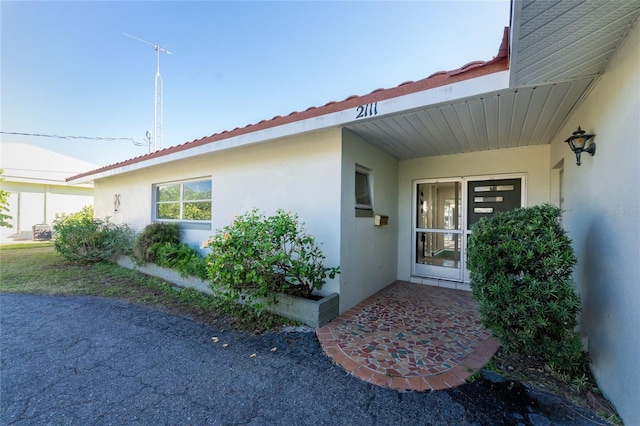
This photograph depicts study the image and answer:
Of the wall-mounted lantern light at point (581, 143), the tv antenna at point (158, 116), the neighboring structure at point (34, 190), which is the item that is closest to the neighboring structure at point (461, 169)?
the wall-mounted lantern light at point (581, 143)

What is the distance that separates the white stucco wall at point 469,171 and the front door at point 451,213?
151mm

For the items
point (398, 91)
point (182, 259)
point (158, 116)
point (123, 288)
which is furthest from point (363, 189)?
point (158, 116)

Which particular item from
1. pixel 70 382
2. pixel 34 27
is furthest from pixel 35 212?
pixel 70 382

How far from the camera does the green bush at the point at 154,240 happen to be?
21.4 ft

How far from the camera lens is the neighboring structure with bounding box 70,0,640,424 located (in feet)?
6.27

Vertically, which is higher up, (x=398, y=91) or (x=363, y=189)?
(x=398, y=91)

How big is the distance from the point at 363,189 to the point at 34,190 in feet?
66.8

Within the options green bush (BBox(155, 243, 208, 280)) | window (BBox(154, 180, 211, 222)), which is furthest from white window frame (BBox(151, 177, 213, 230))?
green bush (BBox(155, 243, 208, 280))

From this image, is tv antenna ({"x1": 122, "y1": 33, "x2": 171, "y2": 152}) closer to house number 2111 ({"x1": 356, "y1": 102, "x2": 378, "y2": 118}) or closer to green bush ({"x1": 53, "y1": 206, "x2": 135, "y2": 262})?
green bush ({"x1": 53, "y1": 206, "x2": 135, "y2": 262})

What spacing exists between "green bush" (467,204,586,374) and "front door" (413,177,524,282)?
3.18 metres

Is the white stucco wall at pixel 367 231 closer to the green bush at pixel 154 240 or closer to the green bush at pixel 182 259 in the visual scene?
the green bush at pixel 182 259

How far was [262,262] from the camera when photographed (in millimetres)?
3654

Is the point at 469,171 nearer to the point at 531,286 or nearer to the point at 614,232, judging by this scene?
the point at 614,232

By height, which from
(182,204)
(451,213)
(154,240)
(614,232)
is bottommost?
(154,240)
